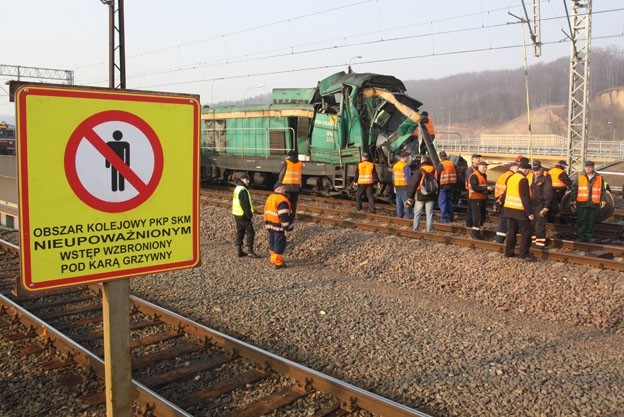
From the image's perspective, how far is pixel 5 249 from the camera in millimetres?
10523

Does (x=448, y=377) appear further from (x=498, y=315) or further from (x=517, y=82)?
(x=517, y=82)

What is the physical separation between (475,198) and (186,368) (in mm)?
7692

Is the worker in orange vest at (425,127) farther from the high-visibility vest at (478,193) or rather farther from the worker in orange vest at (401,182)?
the high-visibility vest at (478,193)

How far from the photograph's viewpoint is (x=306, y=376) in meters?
4.61

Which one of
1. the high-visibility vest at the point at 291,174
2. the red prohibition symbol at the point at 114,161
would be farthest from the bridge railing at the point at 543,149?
the red prohibition symbol at the point at 114,161

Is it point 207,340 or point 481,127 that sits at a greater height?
point 481,127

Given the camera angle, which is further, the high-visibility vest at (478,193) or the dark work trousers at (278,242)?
the high-visibility vest at (478,193)

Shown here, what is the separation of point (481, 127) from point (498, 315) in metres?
123

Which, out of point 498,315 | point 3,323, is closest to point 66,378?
point 3,323

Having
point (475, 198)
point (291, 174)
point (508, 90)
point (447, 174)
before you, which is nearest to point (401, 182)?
point (447, 174)

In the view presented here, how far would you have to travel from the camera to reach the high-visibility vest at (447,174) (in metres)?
13.0

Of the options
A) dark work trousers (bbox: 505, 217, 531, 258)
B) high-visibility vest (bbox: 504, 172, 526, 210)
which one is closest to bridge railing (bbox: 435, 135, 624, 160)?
high-visibility vest (bbox: 504, 172, 526, 210)

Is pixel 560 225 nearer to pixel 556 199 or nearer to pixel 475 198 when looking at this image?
pixel 556 199

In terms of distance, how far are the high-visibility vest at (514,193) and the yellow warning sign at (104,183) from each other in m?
7.58
